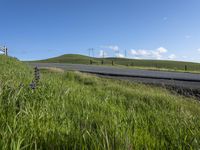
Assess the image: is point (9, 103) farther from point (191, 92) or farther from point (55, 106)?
point (191, 92)

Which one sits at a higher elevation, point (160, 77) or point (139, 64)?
point (139, 64)

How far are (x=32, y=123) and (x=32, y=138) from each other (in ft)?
1.03

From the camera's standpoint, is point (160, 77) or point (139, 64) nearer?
point (160, 77)

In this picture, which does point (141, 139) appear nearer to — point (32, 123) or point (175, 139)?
point (175, 139)

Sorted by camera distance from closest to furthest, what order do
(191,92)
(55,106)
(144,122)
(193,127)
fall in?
(193,127)
(144,122)
(55,106)
(191,92)

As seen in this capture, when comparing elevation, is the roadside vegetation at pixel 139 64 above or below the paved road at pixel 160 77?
above

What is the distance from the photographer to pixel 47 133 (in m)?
2.55

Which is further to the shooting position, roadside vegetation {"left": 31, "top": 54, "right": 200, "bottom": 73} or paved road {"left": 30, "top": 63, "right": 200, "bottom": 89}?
roadside vegetation {"left": 31, "top": 54, "right": 200, "bottom": 73}

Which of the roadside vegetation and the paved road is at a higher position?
the roadside vegetation

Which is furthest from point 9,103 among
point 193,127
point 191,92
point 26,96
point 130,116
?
point 191,92

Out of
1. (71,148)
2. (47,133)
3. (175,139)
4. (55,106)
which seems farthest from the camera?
(55,106)

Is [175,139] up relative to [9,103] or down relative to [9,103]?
down

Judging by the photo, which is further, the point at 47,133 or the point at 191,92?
the point at 191,92

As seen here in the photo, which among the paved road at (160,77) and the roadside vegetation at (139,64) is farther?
the roadside vegetation at (139,64)
